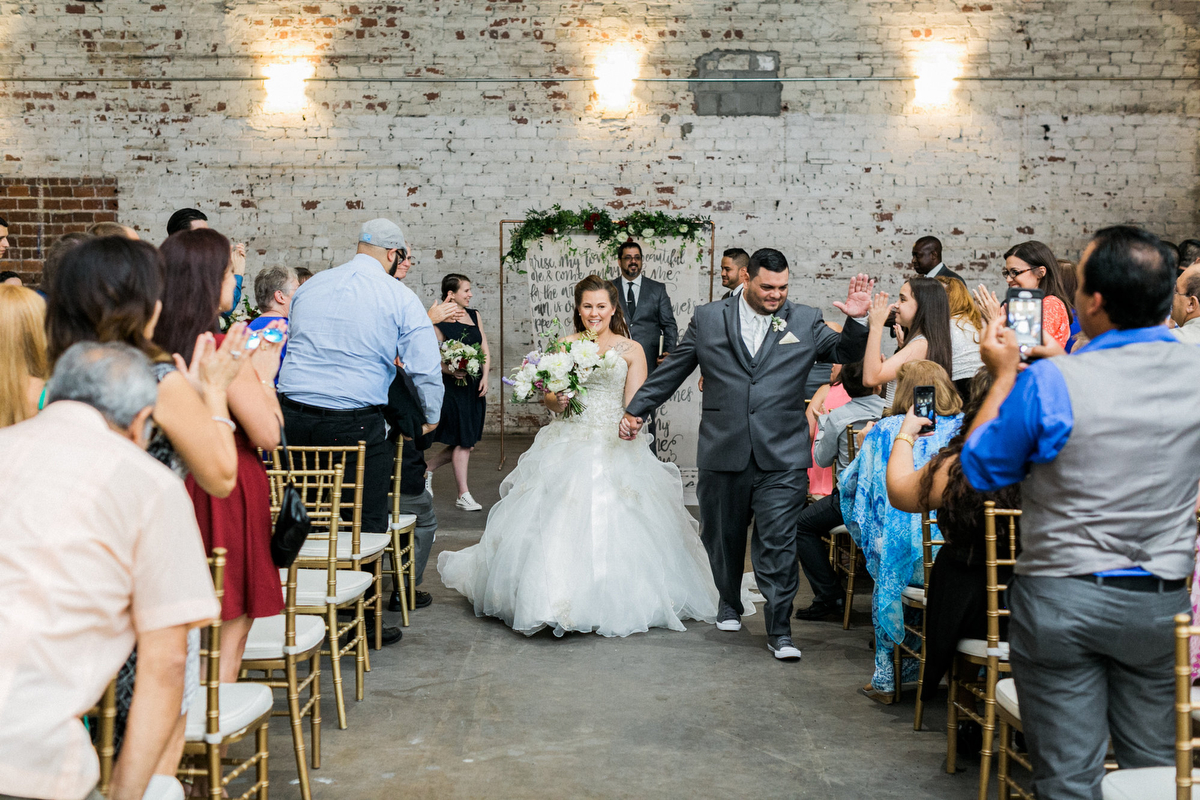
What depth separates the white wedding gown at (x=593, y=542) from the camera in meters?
4.31

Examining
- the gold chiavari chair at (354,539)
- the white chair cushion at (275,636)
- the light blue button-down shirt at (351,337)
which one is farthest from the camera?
the light blue button-down shirt at (351,337)

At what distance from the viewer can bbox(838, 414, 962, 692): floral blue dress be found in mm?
3498

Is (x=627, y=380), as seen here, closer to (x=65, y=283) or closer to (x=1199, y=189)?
(x=65, y=283)

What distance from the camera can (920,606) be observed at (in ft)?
11.1

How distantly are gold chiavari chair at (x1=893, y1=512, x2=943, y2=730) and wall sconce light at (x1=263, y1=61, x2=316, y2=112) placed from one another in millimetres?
7869

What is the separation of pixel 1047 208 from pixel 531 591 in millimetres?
7243

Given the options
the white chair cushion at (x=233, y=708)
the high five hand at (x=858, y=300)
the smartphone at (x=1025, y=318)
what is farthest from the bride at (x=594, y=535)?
the smartphone at (x=1025, y=318)

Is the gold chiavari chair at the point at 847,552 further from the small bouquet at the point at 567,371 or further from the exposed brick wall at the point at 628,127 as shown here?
the exposed brick wall at the point at 628,127

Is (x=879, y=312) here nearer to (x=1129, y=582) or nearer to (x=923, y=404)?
(x=923, y=404)

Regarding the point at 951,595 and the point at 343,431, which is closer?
the point at 951,595

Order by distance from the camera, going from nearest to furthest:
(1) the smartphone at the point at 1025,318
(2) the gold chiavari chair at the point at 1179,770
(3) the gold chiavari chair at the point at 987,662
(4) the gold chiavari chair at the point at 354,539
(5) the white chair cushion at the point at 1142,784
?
(2) the gold chiavari chair at the point at 1179,770
(5) the white chair cushion at the point at 1142,784
(1) the smartphone at the point at 1025,318
(3) the gold chiavari chair at the point at 987,662
(4) the gold chiavari chair at the point at 354,539

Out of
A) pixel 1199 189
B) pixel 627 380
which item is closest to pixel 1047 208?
pixel 1199 189

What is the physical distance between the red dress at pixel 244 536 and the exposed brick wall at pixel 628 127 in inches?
289

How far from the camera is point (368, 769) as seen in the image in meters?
3.01
